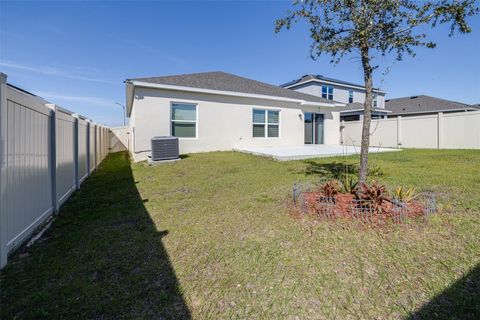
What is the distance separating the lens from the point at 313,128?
→ 16094mm

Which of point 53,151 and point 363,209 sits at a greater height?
Answer: point 53,151

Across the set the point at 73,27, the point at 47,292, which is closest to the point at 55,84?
the point at 73,27

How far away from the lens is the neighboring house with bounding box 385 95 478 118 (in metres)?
24.2

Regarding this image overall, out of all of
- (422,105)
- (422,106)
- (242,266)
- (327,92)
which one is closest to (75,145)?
(242,266)

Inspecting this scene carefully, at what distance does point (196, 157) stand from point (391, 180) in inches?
292

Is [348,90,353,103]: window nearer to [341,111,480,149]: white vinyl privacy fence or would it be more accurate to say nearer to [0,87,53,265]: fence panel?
[341,111,480,149]: white vinyl privacy fence

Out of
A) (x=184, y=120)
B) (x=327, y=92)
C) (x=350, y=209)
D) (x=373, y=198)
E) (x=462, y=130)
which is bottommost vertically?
(x=350, y=209)

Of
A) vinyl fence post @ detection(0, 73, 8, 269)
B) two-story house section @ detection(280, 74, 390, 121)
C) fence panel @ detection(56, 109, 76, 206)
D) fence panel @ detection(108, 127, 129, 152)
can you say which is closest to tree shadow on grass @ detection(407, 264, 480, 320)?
vinyl fence post @ detection(0, 73, 8, 269)

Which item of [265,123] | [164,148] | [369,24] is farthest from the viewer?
[265,123]

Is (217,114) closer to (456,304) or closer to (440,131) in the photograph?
(456,304)

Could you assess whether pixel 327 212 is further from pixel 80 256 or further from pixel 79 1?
pixel 79 1

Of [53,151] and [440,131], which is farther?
[440,131]

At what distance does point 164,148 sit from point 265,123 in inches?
249

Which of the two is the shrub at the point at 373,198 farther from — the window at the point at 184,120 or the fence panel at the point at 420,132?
the fence panel at the point at 420,132
